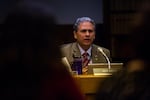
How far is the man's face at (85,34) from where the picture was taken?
516 cm

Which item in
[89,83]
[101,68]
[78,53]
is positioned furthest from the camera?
[78,53]

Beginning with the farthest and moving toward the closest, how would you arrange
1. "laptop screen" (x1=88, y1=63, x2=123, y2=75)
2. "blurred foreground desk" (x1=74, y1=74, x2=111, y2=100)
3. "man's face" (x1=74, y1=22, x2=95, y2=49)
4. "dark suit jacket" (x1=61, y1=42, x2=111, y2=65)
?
→ 1. "man's face" (x1=74, y1=22, x2=95, y2=49)
2. "dark suit jacket" (x1=61, y1=42, x2=111, y2=65)
3. "laptop screen" (x1=88, y1=63, x2=123, y2=75)
4. "blurred foreground desk" (x1=74, y1=74, x2=111, y2=100)

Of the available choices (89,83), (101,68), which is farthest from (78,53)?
(89,83)

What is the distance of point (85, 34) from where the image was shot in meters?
5.18

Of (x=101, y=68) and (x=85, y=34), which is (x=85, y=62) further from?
(x=101, y=68)

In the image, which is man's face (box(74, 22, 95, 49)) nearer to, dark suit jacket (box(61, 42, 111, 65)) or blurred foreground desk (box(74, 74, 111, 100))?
dark suit jacket (box(61, 42, 111, 65))

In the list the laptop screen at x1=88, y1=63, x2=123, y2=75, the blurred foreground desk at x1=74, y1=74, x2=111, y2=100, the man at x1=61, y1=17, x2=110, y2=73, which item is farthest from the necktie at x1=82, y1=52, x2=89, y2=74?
the blurred foreground desk at x1=74, y1=74, x2=111, y2=100

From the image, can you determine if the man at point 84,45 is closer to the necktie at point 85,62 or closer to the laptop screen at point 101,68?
the necktie at point 85,62

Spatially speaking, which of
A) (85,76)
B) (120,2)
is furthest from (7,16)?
(120,2)

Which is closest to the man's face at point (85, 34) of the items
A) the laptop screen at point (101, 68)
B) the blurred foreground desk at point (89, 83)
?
the laptop screen at point (101, 68)

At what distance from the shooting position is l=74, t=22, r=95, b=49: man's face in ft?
16.9

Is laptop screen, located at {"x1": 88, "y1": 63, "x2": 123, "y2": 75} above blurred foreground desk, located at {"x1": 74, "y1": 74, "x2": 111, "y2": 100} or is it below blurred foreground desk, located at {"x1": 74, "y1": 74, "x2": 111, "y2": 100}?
above

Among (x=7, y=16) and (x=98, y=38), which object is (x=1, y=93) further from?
(x=98, y=38)

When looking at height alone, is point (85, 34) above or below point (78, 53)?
above
